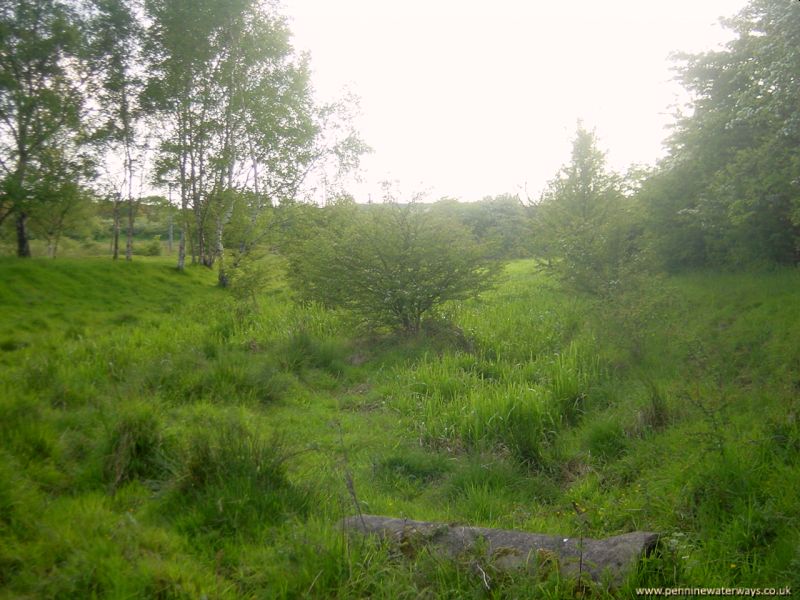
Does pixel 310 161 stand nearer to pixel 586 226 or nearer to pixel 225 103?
pixel 225 103

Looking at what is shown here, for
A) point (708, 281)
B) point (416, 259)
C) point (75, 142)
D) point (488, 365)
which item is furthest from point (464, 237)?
point (75, 142)

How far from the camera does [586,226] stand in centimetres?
1329

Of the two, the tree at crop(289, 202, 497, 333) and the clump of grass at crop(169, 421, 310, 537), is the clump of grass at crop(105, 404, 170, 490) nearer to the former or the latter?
the clump of grass at crop(169, 421, 310, 537)

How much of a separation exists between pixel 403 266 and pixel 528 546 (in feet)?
28.7

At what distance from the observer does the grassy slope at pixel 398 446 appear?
365 centimetres

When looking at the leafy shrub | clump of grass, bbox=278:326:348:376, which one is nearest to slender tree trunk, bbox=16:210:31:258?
clump of grass, bbox=278:326:348:376

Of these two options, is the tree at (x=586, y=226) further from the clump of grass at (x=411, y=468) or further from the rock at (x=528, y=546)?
the rock at (x=528, y=546)

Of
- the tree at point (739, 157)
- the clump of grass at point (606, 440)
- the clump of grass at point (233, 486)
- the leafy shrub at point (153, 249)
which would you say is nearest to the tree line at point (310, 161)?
the tree at point (739, 157)

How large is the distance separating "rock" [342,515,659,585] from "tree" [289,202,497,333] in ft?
25.7

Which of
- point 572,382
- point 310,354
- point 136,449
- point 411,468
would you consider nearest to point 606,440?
point 572,382

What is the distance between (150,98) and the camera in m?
22.2

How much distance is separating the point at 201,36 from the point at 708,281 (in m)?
20.7

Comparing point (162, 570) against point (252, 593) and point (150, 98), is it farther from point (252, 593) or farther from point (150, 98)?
point (150, 98)

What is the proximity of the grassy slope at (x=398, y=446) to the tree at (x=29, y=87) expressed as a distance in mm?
8738
